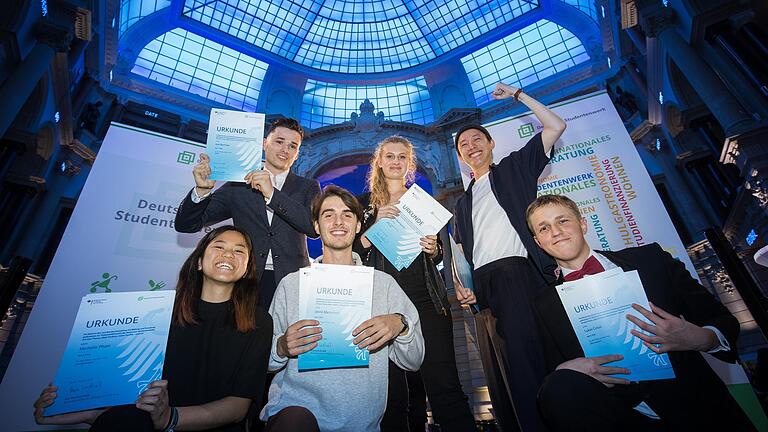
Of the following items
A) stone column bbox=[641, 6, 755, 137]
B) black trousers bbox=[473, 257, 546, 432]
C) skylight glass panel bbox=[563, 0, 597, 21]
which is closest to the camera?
black trousers bbox=[473, 257, 546, 432]

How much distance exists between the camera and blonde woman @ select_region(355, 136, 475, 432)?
112 inches

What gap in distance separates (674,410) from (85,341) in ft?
9.87

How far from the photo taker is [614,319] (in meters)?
1.85

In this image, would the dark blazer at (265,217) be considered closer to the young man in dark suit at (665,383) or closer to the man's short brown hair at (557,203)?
the man's short brown hair at (557,203)

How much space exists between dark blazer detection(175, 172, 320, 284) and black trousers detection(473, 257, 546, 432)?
1.58 meters

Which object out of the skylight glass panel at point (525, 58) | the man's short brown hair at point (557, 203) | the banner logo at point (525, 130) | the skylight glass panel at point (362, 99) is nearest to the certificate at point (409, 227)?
the man's short brown hair at point (557, 203)

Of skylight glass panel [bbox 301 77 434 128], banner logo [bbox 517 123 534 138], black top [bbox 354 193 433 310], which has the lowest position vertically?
black top [bbox 354 193 433 310]

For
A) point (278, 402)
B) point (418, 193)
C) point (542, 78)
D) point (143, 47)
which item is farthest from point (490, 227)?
point (143, 47)

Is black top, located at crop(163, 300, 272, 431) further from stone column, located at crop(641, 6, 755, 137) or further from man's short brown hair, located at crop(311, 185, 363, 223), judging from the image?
stone column, located at crop(641, 6, 755, 137)

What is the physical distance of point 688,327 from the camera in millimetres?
1774

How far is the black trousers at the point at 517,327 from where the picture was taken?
2.43 metres

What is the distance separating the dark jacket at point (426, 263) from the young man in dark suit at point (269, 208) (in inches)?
22.3

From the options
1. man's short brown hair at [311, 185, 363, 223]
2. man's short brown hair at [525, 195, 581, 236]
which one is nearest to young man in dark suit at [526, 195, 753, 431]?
man's short brown hair at [525, 195, 581, 236]

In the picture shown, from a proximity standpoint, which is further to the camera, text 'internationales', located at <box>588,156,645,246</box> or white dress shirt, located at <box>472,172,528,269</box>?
text 'internationales', located at <box>588,156,645,246</box>
